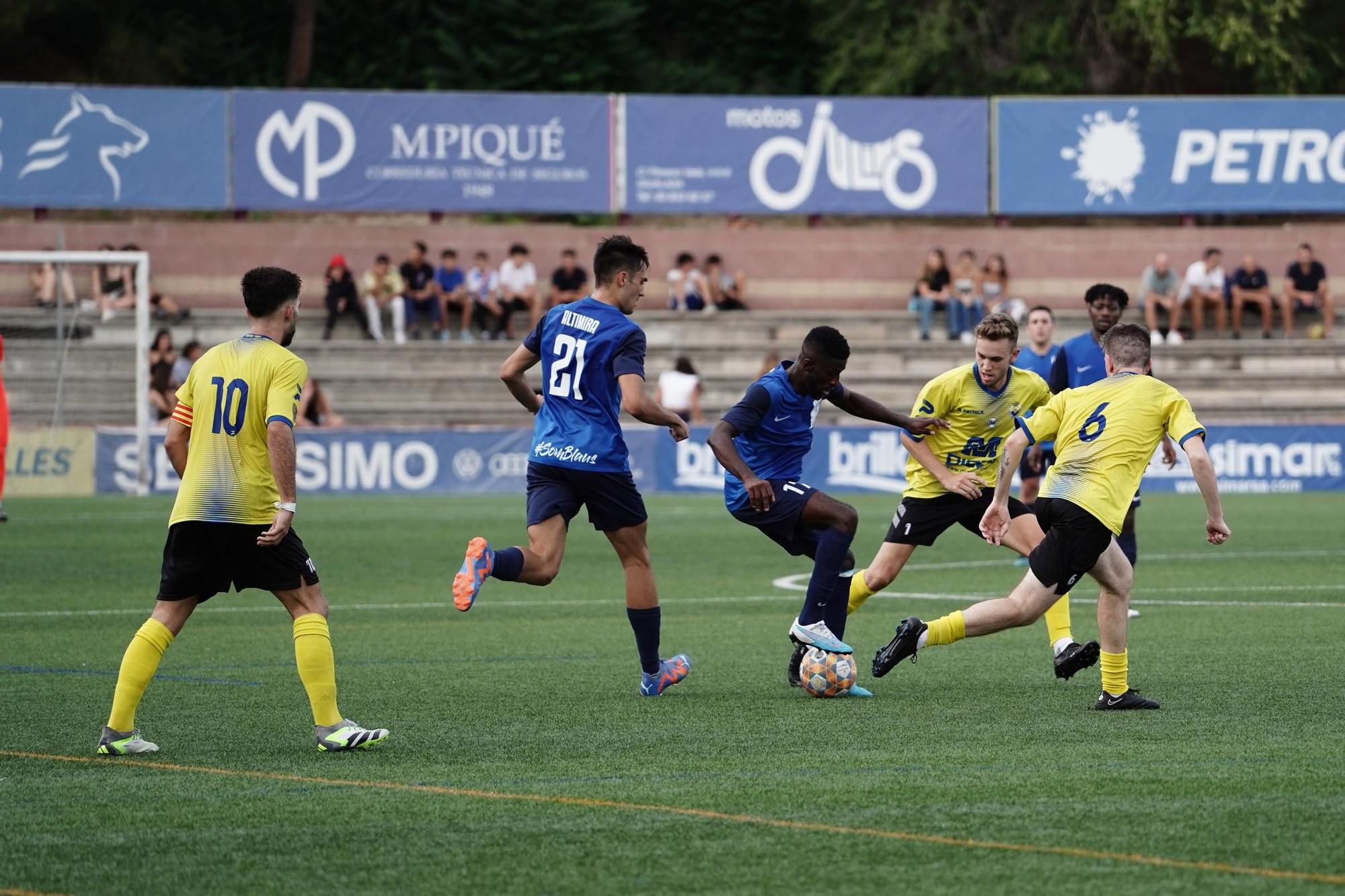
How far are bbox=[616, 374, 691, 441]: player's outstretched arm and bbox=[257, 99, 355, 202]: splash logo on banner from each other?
23208 mm

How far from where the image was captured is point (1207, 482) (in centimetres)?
767

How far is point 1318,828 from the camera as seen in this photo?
210 inches

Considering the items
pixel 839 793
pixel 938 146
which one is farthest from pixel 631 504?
pixel 938 146

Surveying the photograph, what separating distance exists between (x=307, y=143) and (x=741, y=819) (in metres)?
26.1

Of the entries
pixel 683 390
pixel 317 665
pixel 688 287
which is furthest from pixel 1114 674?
pixel 688 287

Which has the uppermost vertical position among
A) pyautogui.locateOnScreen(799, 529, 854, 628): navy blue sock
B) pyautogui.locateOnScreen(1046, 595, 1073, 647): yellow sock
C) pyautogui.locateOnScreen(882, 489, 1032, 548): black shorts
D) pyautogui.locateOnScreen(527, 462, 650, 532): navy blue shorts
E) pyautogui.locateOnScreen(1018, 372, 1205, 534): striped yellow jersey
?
pyautogui.locateOnScreen(1018, 372, 1205, 534): striped yellow jersey

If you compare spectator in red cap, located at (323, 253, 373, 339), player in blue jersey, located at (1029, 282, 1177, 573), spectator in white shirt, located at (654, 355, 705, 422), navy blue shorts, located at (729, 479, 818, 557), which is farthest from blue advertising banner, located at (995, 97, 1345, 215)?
navy blue shorts, located at (729, 479, 818, 557)

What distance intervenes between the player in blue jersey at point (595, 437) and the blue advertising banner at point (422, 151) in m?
22.6

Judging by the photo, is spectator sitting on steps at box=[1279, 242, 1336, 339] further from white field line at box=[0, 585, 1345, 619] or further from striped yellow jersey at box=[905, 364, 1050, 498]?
striped yellow jersey at box=[905, 364, 1050, 498]

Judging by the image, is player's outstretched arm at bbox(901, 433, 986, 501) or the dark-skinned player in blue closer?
player's outstretched arm at bbox(901, 433, 986, 501)

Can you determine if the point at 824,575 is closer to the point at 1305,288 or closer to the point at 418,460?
the point at 418,460

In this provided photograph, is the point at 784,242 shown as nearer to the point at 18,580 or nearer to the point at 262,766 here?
the point at 18,580

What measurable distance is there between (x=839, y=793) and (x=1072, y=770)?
91cm

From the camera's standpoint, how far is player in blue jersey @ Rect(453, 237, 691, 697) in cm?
832
